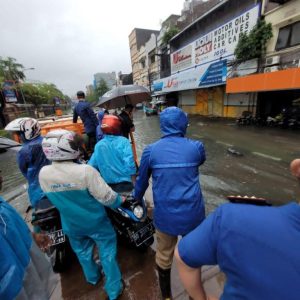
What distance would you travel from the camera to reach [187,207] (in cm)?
184

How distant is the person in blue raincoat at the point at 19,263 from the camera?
123cm

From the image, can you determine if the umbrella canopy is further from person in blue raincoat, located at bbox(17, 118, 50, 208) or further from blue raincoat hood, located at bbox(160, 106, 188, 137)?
blue raincoat hood, located at bbox(160, 106, 188, 137)

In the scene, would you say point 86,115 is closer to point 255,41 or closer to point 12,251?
point 12,251

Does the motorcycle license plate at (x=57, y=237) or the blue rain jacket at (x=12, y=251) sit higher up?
the blue rain jacket at (x=12, y=251)

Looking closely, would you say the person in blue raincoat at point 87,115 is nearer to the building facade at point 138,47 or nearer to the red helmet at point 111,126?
the red helmet at point 111,126

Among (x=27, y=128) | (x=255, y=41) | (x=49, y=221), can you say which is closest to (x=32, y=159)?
(x=27, y=128)

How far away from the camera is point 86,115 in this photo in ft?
17.6

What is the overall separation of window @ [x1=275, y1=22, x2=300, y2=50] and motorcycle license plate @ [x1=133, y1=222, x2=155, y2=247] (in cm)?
1276

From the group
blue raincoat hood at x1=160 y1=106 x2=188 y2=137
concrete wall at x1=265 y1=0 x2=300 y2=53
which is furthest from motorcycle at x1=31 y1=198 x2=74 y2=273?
concrete wall at x1=265 y1=0 x2=300 y2=53

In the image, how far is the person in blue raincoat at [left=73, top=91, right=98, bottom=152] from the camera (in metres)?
5.32

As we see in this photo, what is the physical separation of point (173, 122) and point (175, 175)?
499 millimetres

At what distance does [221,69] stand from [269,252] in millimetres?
15014

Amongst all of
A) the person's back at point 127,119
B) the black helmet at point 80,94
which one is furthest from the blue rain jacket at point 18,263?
the black helmet at point 80,94

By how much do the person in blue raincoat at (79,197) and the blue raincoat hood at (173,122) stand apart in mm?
785
